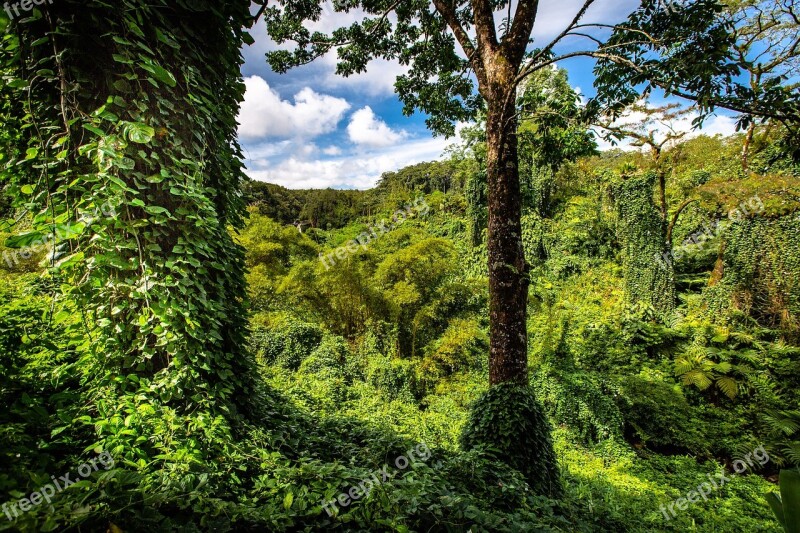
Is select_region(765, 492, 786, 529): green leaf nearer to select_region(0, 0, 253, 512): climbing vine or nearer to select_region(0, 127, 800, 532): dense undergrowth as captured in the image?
select_region(0, 127, 800, 532): dense undergrowth

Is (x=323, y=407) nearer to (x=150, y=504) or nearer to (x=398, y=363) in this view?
(x=398, y=363)

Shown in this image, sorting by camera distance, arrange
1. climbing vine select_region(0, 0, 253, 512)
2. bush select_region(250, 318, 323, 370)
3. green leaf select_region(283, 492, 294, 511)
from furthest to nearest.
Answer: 1. bush select_region(250, 318, 323, 370)
2. climbing vine select_region(0, 0, 253, 512)
3. green leaf select_region(283, 492, 294, 511)

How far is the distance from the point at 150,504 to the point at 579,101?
4645 millimetres

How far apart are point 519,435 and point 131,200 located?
381 centimetres

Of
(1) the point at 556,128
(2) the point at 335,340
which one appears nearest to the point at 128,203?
(1) the point at 556,128

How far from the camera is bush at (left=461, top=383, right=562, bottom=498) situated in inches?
128

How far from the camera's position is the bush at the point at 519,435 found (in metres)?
3.24

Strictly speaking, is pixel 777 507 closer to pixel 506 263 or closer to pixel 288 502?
pixel 506 263

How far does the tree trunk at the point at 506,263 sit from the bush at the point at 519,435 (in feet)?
0.69

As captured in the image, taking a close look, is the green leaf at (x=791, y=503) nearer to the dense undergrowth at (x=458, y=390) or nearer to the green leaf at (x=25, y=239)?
the dense undergrowth at (x=458, y=390)

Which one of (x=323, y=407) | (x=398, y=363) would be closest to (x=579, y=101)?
(x=323, y=407)

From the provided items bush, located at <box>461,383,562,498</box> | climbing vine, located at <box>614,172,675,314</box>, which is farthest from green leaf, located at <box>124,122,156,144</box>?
climbing vine, located at <box>614,172,675,314</box>

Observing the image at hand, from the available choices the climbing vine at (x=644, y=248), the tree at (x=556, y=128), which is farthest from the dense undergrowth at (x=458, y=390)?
the tree at (x=556, y=128)

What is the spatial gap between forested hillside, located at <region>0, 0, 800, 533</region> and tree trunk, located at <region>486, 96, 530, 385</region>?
0.03 m
